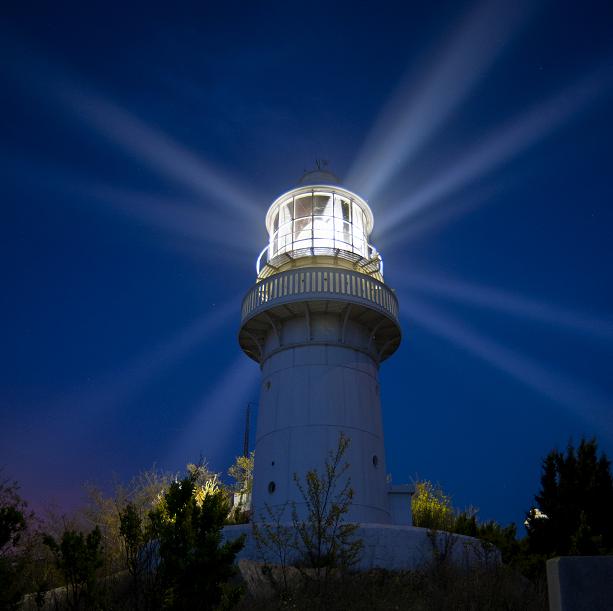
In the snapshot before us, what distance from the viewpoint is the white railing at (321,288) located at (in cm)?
1622

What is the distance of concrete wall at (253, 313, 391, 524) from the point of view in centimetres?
1533

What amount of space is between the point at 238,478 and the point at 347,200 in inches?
909

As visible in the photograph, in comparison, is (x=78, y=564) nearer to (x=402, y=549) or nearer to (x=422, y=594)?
(x=422, y=594)

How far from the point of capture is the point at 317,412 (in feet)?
51.8

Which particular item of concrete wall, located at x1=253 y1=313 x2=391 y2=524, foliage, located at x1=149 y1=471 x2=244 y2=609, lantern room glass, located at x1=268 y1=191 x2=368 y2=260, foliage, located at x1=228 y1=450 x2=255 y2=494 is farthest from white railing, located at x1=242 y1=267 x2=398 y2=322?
foliage, located at x1=228 y1=450 x2=255 y2=494

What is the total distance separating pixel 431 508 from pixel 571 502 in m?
6.78

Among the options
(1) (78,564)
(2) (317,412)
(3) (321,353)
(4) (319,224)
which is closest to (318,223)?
(4) (319,224)

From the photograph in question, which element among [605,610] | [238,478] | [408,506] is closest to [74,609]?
[605,610]

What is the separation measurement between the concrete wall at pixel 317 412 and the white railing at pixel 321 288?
3.24 ft

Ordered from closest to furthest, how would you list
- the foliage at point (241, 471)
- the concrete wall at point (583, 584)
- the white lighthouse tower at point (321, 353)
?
the concrete wall at point (583, 584)
the white lighthouse tower at point (321, 353)
the foliage at point (241, 471)

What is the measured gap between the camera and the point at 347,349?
16.8m

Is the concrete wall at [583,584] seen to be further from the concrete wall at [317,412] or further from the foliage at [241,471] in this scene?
the foliage at [241,471]

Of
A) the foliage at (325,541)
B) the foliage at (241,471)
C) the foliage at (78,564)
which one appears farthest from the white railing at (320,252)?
the foliage at (241,471)

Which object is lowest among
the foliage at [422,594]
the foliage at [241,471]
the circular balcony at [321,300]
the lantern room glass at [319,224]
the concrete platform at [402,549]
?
the foliage at [422,594]
